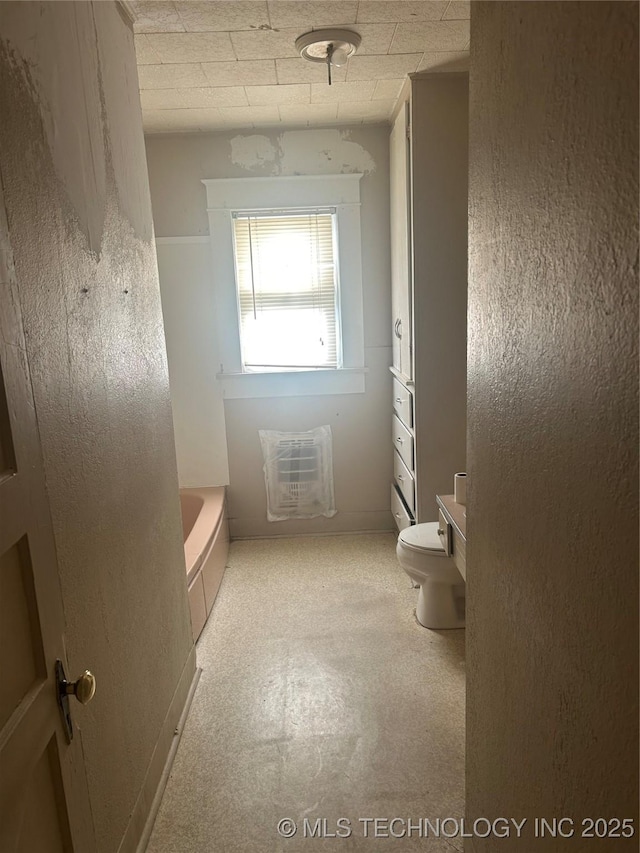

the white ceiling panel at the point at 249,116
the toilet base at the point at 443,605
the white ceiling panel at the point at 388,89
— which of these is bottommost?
the toilet base at the point at 443,605

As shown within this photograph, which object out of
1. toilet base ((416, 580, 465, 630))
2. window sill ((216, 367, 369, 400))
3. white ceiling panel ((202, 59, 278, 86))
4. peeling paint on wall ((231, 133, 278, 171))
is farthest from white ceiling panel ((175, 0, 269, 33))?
toilet base ((416, 580, 465, 630))

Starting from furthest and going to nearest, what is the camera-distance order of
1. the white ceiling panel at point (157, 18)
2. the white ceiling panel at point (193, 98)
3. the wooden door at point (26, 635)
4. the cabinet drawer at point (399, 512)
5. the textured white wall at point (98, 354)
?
1. the cabinet drawer at point (399, 512)
2. the white ceiling panel at point (193, 98)
3. the white ceiling panel at point (157, 18)
4. the textured white wall at point (98, 354)
5. the wooden door at point (26, 635)

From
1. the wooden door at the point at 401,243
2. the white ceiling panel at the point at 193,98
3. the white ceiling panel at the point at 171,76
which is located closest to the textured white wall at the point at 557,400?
the white ceiling panel at the point at 171,76

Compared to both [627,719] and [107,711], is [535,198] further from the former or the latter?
[107,711]

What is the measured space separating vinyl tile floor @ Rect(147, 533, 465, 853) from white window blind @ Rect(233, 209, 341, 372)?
56.1 inches

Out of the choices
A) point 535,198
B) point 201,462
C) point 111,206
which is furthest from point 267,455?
point 535,198

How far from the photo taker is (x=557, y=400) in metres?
0.86

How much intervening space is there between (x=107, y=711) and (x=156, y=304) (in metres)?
1.38

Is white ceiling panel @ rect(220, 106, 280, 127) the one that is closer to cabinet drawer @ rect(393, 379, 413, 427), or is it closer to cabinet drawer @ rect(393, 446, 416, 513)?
cabinet drawer @ rect(393, 379, 413, 427)

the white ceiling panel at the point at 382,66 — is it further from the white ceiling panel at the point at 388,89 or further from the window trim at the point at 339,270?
the window trim at the point at 339,270

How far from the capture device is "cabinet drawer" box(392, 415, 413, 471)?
327 cm

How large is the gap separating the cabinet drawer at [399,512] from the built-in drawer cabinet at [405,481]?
1.9 inches

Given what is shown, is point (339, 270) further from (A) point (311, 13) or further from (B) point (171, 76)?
(A) point (311, 13)

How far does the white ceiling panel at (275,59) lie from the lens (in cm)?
206
